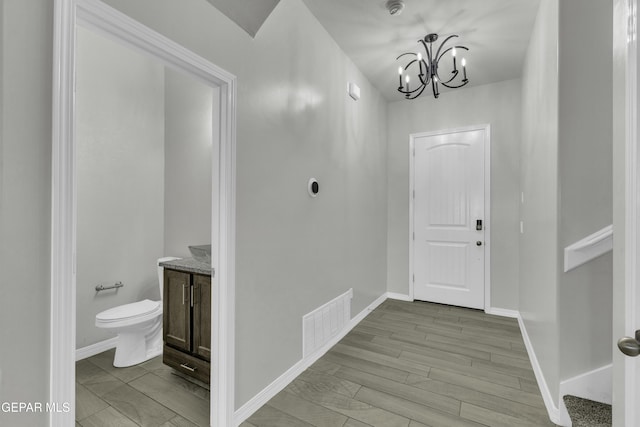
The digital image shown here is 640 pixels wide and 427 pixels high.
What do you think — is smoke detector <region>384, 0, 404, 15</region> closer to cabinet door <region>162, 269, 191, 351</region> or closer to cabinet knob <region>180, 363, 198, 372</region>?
cabinet door <region>162, 269, 191, 351</region>

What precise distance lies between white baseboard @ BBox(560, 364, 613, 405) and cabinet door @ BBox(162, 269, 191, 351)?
2.38 m

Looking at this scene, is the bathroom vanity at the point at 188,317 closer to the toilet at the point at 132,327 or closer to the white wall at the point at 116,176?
the toilet at the point at 132,327

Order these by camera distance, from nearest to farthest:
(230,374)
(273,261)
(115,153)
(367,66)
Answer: (230,374)
(273,261)
(115,153)
(367,66)

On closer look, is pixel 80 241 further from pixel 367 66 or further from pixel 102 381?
pixel 367 66

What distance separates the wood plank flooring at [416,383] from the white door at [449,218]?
0.68 metres

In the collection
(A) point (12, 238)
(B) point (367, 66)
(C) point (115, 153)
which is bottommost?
(A) point (12, 238)

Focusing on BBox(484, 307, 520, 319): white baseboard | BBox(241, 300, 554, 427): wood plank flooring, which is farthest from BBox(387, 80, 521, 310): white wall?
BBox(241, 300, 554, 427): wood plank flooring

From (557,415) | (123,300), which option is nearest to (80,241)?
(123,300)

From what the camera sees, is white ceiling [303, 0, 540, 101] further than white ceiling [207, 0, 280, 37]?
Yes

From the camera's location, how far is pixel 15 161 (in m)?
0.91

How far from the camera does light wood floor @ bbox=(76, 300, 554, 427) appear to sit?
1.77m

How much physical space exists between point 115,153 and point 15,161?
85.0 inches

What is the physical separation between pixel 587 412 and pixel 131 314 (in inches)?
118

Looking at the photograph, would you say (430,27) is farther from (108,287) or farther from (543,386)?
(108,287)
